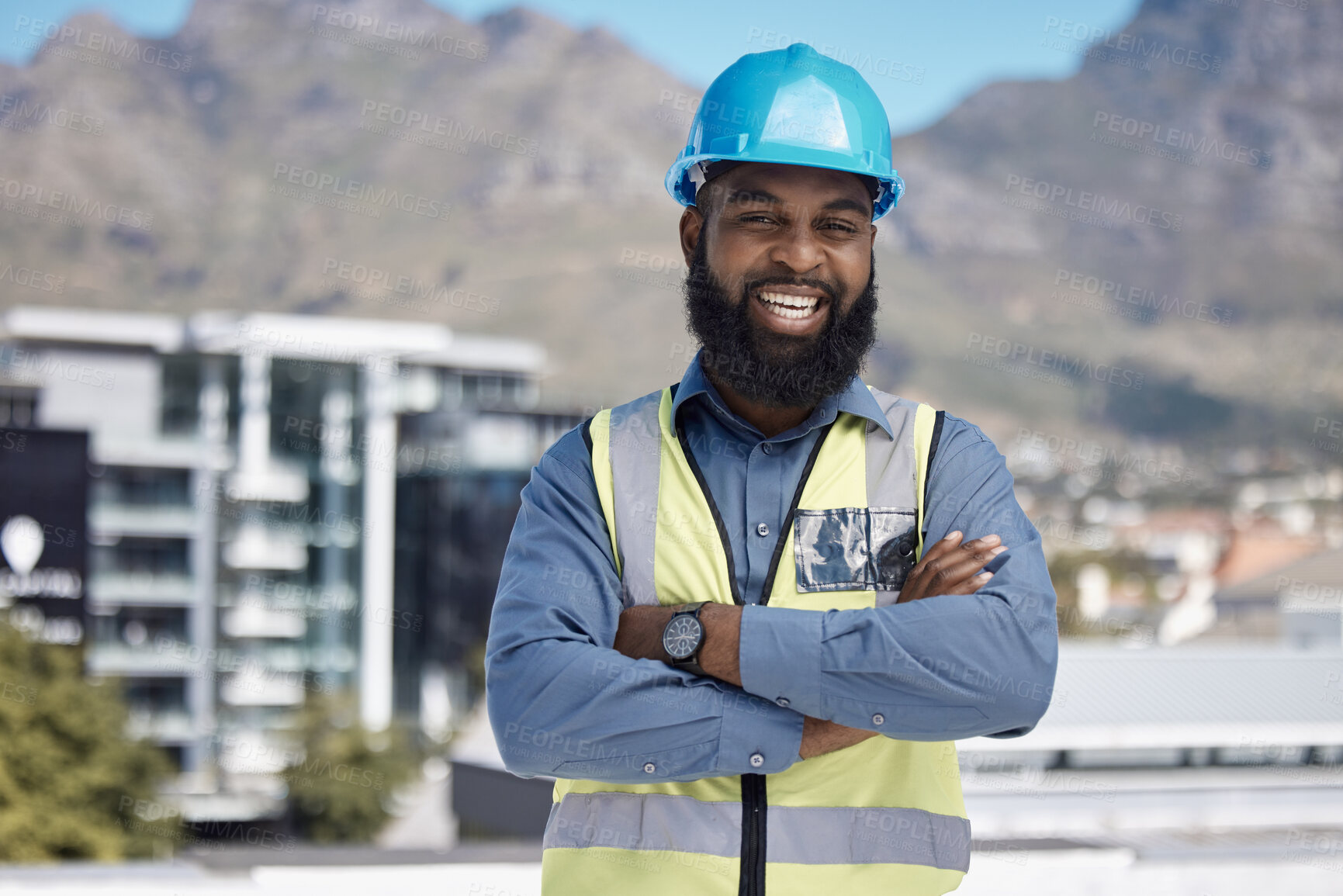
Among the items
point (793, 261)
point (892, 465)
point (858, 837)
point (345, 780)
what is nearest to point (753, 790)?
point (858, 837)

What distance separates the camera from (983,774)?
15.5 m

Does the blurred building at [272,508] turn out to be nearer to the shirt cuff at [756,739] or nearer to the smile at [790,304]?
the smile at [790,304]

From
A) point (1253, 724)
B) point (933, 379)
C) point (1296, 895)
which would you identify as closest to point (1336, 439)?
point (933, 379)

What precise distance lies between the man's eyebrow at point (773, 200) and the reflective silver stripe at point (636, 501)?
37 centimetres

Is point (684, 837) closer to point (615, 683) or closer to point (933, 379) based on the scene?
Answer: point (615, 683)

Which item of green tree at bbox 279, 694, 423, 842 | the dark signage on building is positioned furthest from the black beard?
the dark signage on building

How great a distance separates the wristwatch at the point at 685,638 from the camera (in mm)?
1672

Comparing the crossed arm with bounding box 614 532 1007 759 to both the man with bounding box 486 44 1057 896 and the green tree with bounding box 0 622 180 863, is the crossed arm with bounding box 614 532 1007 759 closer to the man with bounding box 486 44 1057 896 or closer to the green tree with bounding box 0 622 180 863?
the man with bounding box 486 44 1057 896

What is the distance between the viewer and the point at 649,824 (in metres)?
1.68

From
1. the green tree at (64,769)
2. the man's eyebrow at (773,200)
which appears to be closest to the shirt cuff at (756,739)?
the man's eyebrow at (773,200)

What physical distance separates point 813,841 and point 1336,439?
143 m

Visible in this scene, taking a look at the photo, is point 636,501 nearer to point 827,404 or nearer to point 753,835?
point 827,404

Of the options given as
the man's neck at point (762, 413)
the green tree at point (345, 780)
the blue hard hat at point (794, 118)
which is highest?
the blue hard hat at point (794, 118)

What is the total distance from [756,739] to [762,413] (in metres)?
0.53
